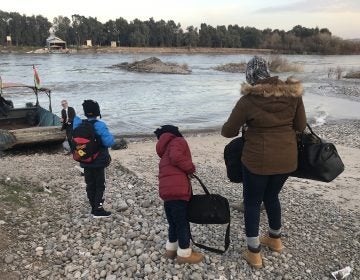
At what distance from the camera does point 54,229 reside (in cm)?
623

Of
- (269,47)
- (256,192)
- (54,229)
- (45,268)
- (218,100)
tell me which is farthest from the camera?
(269,47)

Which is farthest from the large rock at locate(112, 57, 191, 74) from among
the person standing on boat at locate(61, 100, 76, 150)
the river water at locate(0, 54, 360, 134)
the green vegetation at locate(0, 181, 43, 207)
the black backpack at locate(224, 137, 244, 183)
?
the black backpack at locate(224, 137, 244, 183)

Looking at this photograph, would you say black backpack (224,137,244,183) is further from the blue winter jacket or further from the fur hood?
the blue winter jacket

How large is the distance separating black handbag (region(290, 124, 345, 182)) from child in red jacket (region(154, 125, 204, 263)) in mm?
1292

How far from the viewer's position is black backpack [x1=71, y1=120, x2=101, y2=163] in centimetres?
593

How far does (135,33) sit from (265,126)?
458 ft

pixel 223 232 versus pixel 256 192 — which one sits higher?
pixel 256 192

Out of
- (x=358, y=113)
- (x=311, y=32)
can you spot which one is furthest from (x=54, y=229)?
(x=311, y=32)

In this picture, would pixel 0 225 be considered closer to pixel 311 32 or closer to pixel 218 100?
pixel 218 100

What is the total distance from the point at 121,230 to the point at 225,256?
1.63m

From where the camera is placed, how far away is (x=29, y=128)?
1462 cm

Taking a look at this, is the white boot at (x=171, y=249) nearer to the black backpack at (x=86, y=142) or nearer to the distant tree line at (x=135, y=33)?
the black backpack at (x=86, y=142)

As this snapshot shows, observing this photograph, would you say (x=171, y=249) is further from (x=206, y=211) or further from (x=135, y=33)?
(x=135, y=33)

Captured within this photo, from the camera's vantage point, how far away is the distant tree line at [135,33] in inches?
5404
